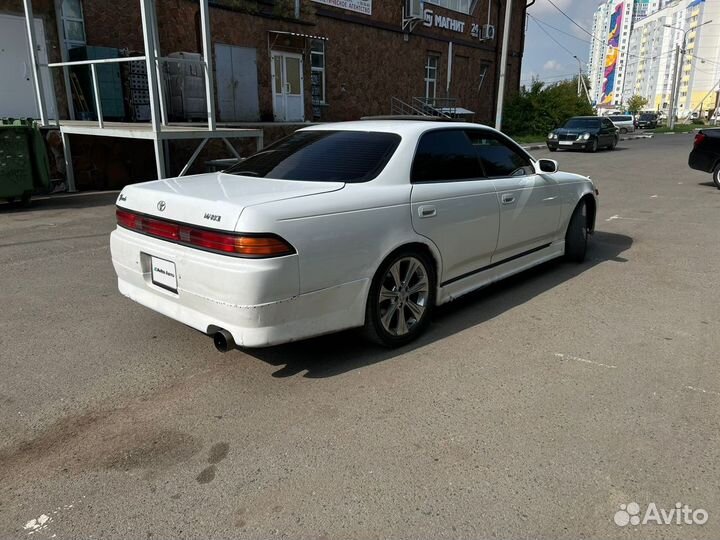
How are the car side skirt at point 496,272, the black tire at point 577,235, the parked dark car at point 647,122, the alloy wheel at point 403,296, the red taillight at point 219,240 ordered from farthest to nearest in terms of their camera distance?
the parked dark car at point 647,122, the black tire at point 577,235, the car side skirt at point 496,272, the alloy wheel at point 403,296, the red taillight at point 219,240

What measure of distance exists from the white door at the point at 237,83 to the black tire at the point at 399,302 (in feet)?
47.0

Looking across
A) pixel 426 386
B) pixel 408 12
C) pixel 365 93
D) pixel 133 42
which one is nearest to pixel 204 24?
pixel 133 42

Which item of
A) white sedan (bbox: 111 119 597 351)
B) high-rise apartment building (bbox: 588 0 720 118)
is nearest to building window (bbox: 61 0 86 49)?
white sedan (bbox: 111 119 597 351)

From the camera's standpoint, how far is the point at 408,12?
22.2 m

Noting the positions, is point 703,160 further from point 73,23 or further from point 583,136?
point 73,23

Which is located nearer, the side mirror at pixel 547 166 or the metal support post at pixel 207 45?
the side mirror at pixel 547 166

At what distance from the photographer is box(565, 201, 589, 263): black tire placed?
5910 millimetres

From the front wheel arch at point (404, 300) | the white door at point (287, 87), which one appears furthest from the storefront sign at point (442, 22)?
the front wheel arch at point (404, 300)

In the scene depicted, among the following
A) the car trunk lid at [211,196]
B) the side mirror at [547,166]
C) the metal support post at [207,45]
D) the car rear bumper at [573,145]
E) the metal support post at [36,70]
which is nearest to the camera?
the car trunk lid at [211,196]

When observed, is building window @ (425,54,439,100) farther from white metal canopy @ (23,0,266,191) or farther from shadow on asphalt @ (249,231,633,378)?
shadow on asphalt @ (249,231,633,378)

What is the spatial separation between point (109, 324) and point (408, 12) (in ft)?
69.3

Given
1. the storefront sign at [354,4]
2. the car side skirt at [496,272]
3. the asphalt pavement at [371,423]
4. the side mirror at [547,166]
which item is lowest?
the asphalt pavement at [371,423]

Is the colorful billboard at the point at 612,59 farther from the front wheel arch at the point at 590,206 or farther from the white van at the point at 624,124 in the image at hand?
the front wheel arch at the point at 590,206

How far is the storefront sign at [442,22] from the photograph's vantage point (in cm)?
2366
